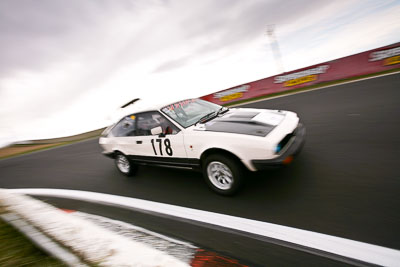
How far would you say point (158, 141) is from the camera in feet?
11.8

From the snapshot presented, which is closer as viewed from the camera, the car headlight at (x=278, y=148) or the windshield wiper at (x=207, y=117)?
the car headlight at (x=278, y=148)

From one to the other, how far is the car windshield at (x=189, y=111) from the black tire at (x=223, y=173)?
77 centimetres

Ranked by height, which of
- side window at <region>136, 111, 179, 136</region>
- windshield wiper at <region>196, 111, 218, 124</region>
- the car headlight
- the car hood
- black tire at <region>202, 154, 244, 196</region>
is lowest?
black tire at <region>202, 154, 244, 196</region>

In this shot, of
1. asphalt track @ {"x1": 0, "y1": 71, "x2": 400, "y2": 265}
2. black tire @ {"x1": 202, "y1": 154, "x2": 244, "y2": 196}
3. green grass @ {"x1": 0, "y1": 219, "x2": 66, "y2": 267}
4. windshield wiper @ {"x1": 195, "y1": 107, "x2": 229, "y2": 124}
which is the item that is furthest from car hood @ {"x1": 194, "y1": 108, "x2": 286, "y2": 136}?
green grass @ {"x1": 0, "y1": 219, "x2": 66, "y2": 267}

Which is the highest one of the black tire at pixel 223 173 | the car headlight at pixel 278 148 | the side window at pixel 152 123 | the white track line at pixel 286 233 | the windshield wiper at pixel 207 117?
the side window at pixel 152 123

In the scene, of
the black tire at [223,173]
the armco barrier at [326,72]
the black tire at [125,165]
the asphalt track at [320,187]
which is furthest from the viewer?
the armco barrier at [326,72]

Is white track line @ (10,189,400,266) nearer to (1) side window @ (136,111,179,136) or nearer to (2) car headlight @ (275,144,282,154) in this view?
(2) car headlight @ (275,144,282,154)

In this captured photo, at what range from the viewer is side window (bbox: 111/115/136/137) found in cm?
414

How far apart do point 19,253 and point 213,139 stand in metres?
2.39

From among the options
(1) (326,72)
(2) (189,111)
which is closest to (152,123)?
(2) (189,111)

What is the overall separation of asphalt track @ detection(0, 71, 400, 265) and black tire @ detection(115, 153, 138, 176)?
0.54 ft

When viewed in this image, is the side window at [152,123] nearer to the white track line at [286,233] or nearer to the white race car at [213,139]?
the white race car at [213,139]

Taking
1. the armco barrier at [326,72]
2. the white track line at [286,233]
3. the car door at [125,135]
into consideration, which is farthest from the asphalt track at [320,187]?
the armco barrier at [326,72]

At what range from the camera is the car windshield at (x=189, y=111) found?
348 centimetres
